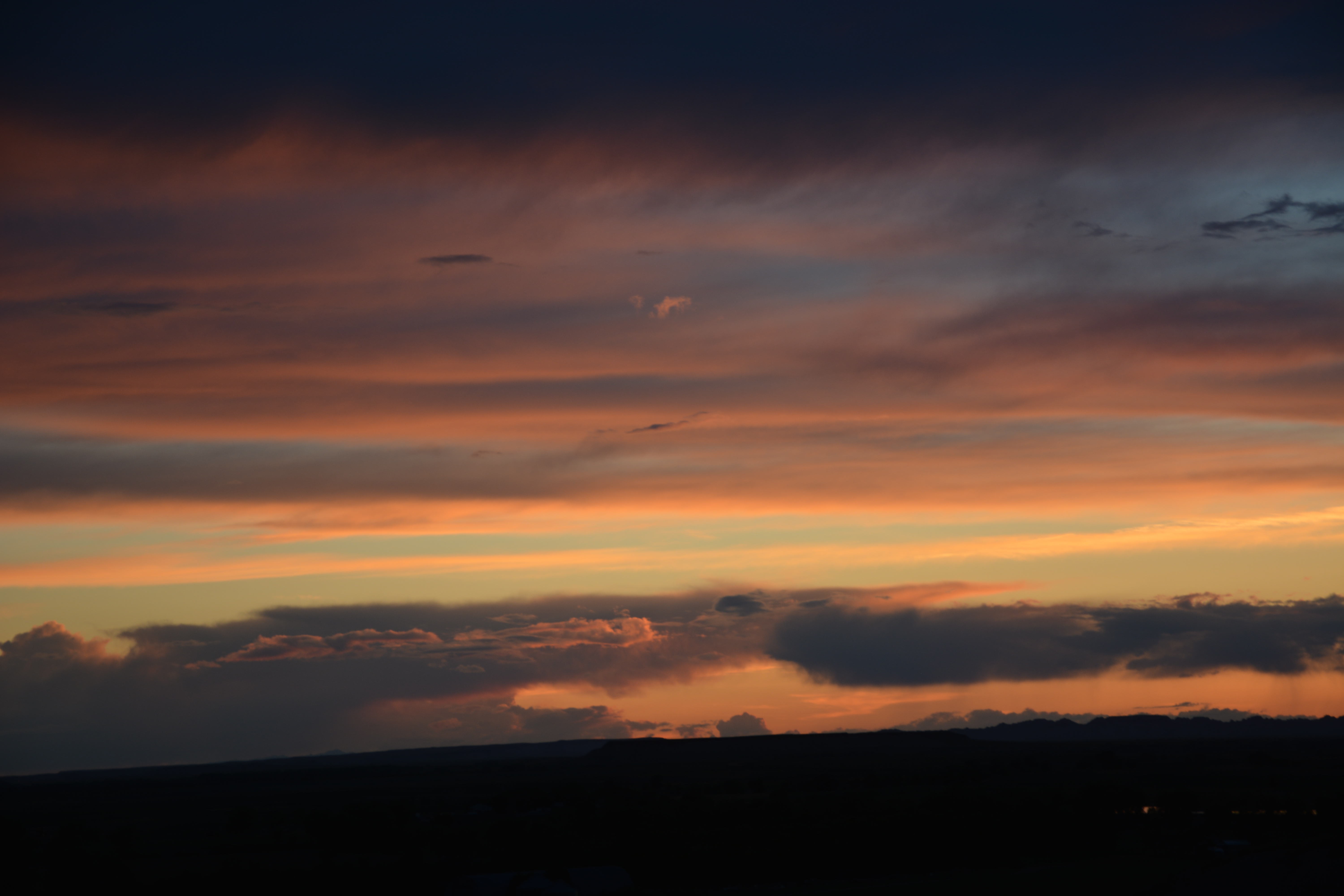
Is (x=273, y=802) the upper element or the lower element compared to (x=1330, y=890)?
lower

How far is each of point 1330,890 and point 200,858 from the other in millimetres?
85040

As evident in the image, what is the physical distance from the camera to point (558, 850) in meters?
86.5

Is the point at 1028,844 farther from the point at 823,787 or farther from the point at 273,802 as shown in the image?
the point at 273,802

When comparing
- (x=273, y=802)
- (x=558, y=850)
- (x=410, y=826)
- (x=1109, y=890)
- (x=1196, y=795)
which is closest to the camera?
(x=1109, y=890)

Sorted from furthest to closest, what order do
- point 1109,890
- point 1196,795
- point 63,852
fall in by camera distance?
point 1196,795, point 63,852, point 1109,890

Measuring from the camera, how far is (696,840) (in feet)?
287

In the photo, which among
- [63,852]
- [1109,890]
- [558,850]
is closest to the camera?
[1109,890]

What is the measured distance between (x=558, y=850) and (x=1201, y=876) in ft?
149

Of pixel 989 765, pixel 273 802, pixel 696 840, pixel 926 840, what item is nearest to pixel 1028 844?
pixel 926 840

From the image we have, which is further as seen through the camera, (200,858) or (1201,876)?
(200,858)

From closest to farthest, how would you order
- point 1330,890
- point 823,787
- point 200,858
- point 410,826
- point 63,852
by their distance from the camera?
point 1330,890
point 63,852
point 200,858
point 410,826
point 823,787

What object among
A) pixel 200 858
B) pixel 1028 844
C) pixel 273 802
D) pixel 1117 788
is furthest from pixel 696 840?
pixel 273 802

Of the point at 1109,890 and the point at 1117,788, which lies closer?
the point at 1109,890

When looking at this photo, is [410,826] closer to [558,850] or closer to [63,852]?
→ [558,850]
